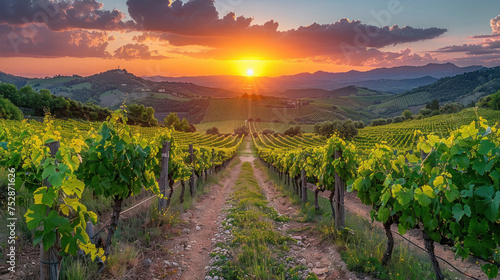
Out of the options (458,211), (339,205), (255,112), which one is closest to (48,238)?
(458,211)

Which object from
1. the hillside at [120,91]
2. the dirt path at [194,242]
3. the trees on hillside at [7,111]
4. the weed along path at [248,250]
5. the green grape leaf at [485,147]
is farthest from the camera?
the hillside at [120,91]

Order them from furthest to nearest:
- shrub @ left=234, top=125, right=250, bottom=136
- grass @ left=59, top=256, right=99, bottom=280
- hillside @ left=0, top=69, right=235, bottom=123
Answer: hillside @ left=0, top=69, right=235, bottom=123, shrub @ left=234, top=125, right=250, bottom=136, grass @ left=59, top=256, right=99, bottom=280

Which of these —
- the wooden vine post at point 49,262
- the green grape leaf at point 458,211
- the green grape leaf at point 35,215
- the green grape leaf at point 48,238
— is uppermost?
the green grape leaf at point 35,215

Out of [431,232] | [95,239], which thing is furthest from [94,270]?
[431,232]

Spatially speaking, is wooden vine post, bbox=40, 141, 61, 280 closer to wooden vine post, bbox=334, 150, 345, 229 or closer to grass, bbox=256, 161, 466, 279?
grass, bbox=256, 161, 466, 279

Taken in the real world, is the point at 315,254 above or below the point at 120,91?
below

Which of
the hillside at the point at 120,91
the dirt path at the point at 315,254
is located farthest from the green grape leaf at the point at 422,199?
the hillside at the point at 120,91

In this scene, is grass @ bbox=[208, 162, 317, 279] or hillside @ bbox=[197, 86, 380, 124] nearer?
grass @ bbox=[208, 162, 317, 279]

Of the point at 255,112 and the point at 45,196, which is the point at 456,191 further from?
the point at 255,112

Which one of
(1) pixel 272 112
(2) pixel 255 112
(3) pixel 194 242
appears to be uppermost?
(3) pixel 194 242

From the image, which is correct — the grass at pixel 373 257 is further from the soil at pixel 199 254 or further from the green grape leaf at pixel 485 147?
the green grape leaf at pixel 485 147

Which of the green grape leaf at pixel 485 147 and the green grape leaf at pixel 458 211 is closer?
the green grape leaf at pixel 485 147

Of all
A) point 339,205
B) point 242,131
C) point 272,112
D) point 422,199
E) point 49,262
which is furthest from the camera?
point 272,112

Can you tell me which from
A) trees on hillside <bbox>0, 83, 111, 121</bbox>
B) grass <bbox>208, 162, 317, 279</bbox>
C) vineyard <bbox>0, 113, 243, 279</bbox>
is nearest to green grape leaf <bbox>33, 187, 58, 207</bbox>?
vineyard <bbox>0, 113, 243, 279</bbox>
